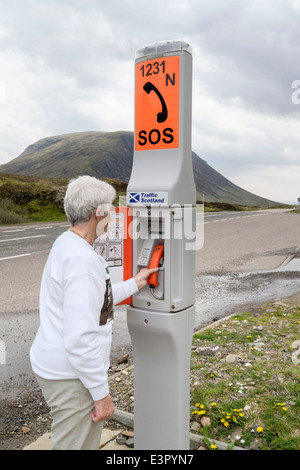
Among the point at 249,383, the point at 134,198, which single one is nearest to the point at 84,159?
the point at 249,383

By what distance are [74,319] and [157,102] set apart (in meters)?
1.38

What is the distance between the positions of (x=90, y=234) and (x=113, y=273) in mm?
565

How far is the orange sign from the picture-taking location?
8.47 ft

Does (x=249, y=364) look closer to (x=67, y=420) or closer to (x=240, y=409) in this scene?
(x=240, y=409)

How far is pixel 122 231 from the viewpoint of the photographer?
2.80 m

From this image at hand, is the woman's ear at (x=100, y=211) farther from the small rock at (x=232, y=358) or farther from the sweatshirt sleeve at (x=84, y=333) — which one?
the small rock at (x=232, y=358)

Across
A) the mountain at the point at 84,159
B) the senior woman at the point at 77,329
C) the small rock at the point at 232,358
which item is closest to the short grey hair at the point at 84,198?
the senior woman at the point at 77,329

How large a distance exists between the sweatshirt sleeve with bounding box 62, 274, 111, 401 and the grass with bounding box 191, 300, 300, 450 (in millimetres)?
1426

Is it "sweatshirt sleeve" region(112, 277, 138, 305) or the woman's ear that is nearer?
the woman's ear

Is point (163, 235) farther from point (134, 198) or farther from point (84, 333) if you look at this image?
point (84, 333)

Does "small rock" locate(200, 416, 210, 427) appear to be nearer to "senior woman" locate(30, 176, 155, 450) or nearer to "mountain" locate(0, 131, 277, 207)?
"senior woman" locate(30, 176, 155, 450)

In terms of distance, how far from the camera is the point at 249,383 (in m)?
3.89

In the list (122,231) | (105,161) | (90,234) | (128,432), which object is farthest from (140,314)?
(105,161)

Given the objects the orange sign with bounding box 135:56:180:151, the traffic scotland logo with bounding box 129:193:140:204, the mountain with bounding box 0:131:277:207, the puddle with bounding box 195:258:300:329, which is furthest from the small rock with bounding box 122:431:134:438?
the mountain with bounding box 0:131:277:207
